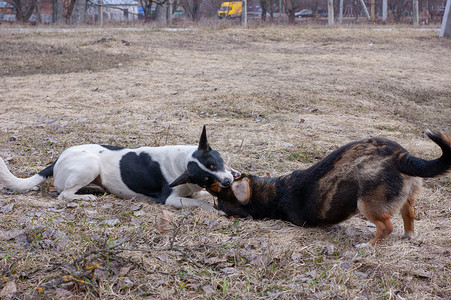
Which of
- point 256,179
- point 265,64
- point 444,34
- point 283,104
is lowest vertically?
point 256,179

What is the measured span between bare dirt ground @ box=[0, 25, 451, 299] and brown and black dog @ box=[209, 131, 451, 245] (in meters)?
0.21

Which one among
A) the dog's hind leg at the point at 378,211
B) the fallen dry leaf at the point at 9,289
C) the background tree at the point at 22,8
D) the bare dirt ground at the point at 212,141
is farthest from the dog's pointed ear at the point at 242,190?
the background tree at the point at 22,8

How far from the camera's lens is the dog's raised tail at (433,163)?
375cm

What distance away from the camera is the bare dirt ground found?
340cm

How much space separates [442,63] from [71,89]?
41.2 ft

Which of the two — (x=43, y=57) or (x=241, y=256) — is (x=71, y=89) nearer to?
(x=43, y=57)

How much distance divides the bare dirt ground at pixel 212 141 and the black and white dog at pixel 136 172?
0.23 m

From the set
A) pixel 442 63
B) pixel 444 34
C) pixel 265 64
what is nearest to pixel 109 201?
pixel 265 64

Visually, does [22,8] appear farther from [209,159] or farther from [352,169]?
[352,169]

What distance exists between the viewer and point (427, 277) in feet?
11.5

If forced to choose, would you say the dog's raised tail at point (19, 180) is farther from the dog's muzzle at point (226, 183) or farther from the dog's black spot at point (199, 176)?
the dog's muzzle at point (226, 183)

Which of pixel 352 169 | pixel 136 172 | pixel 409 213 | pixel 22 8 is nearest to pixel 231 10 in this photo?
pixel 22 8

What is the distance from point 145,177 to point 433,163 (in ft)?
10.6

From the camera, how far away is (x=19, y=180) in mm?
5387
